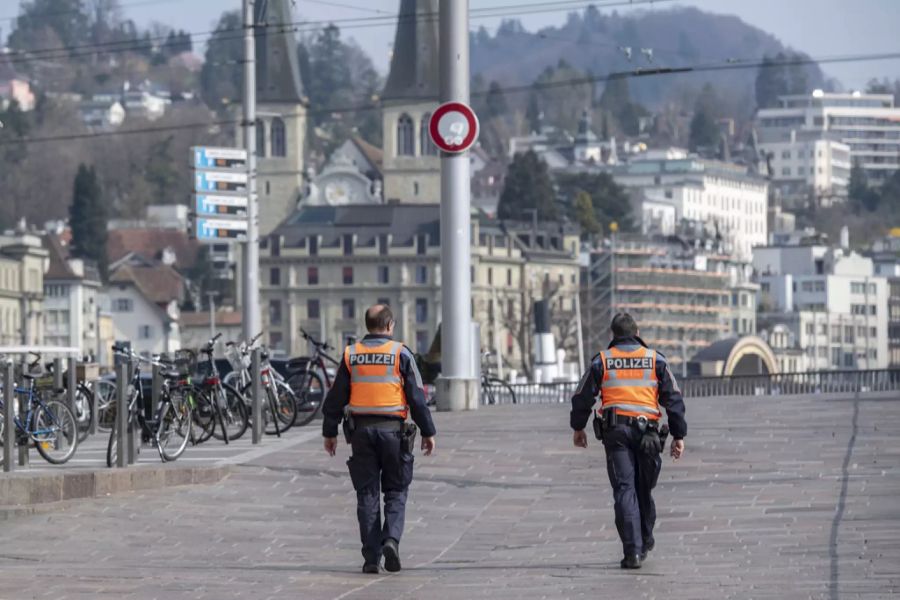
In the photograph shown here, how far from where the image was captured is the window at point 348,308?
17288 cm

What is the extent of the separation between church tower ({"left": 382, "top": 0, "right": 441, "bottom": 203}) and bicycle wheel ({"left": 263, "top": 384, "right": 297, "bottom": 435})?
148 meters

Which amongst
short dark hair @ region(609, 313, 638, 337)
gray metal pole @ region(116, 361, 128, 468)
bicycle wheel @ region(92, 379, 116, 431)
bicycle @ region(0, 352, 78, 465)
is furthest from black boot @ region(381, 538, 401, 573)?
bicycle wheel @ region(92, 379, 116, 431)

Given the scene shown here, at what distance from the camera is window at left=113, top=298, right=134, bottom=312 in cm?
17225

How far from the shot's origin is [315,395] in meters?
25.6

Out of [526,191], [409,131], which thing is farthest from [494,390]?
[526,191]

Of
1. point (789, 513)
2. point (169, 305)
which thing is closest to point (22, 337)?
point (169, 305)

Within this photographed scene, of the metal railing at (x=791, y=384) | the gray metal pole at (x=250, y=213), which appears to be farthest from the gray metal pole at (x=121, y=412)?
the metal railing at (x=791, y=384)

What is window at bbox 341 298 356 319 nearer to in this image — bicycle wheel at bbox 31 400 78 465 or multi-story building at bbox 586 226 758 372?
multi-story building at bbox 586 226 758 372

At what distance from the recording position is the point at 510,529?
1678cm

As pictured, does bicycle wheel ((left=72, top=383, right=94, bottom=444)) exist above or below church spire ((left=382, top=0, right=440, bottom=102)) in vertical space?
below

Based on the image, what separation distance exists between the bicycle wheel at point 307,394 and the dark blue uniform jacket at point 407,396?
10152 mm

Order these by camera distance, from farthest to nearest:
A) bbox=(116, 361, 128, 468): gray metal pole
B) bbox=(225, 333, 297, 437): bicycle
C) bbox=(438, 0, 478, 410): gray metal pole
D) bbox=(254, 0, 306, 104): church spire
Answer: bbox=(254, 0, 306, 104): church spire < bbox=(438, 0, 478, 410): gray metal pole < bbox=(225, 333, 297, 437): bicycle < bbox=(116, 361, 128, 468): gray metal pole

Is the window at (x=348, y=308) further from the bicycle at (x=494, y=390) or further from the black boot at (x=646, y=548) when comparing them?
the black boot at (x=646, y=548)

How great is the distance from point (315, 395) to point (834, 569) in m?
12.5
